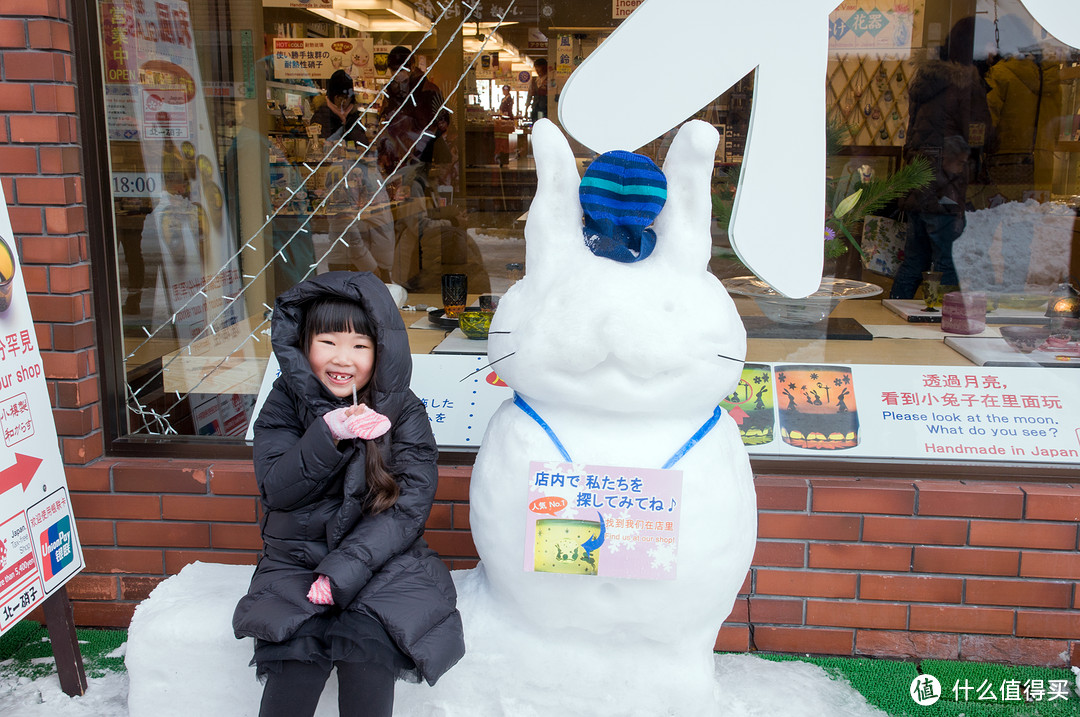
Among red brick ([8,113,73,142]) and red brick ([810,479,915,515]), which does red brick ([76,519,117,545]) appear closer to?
red brick ([8,113,73,142])

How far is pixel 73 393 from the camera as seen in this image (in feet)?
8.96

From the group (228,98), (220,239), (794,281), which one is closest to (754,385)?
(794,281)

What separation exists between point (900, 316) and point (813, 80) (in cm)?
102

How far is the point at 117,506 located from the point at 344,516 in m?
1.20

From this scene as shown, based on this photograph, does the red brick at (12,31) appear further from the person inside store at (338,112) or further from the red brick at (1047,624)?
the red brick at (1047,624)

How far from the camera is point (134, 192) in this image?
3029mm

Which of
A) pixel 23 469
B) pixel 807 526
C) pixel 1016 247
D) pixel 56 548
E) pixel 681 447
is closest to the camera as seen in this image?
pixel 681 447

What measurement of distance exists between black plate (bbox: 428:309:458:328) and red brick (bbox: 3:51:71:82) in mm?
1391

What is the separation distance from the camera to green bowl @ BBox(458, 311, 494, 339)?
312cm

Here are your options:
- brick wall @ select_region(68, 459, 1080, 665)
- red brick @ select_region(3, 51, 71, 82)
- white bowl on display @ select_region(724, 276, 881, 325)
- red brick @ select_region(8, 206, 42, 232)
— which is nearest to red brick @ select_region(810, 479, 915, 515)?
brick wall @ select_region(68, 459, 1080, 665)

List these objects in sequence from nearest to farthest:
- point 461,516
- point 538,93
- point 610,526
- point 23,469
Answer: point 610,526
point 23,469
point 461,516
point 538,93

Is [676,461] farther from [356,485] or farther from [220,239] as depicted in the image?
[220,239]

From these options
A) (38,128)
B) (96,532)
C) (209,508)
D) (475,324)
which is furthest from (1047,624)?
(38,128)

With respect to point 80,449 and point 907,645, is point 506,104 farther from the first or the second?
point 907,645
